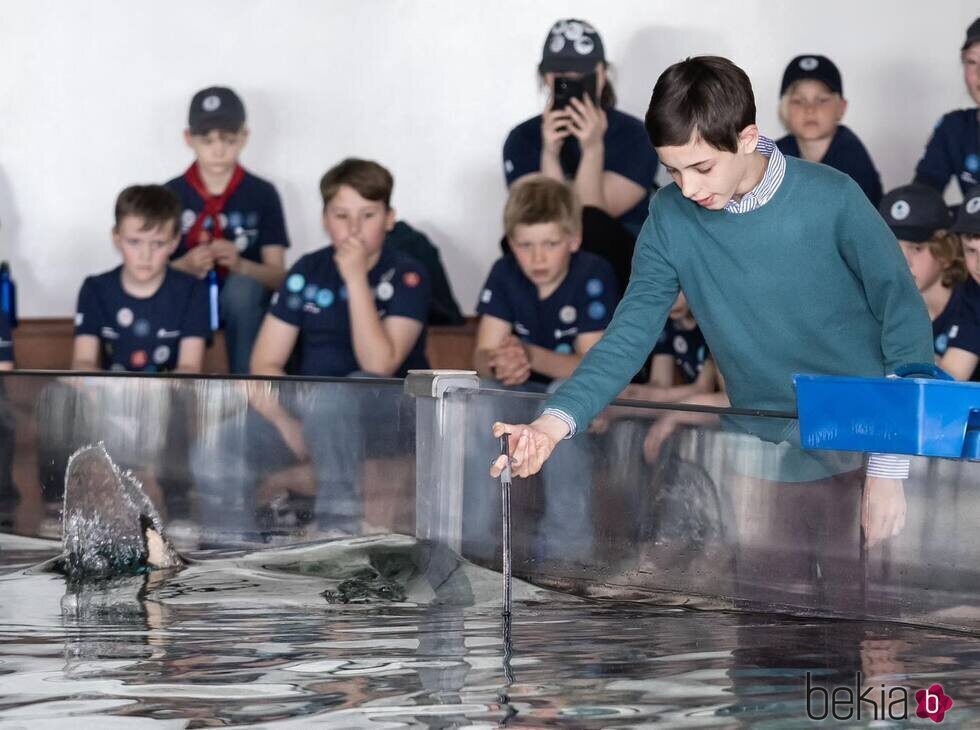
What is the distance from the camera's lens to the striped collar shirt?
2.47 m

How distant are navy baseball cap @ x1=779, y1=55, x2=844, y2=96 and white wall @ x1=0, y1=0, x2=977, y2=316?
130cm

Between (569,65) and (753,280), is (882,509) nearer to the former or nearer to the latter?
(753,280)

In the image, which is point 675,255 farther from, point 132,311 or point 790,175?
point 132,311

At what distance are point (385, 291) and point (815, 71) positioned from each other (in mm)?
1556

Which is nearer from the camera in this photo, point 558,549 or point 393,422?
point 558,549

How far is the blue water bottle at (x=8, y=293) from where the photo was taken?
5434 mm

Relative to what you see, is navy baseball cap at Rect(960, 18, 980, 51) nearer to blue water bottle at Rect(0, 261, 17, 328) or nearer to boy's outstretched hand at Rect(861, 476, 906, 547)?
boy's outstretched hand at Rect(861, 476, 906, 547)

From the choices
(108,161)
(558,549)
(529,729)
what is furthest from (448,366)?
(529,729)

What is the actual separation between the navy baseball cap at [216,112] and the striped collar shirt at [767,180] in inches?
129

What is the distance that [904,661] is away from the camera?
2184mm

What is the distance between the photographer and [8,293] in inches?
215

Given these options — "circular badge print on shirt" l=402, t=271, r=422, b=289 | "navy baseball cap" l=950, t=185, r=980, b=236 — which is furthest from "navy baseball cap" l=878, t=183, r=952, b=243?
"circular badge print on shirt" l=402, t=271, r=422, b=289

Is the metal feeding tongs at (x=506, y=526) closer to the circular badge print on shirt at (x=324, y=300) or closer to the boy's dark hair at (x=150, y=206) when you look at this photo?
the circular badge print on shirt at (x=324, y=300)

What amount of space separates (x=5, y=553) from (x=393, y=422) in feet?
3.24
